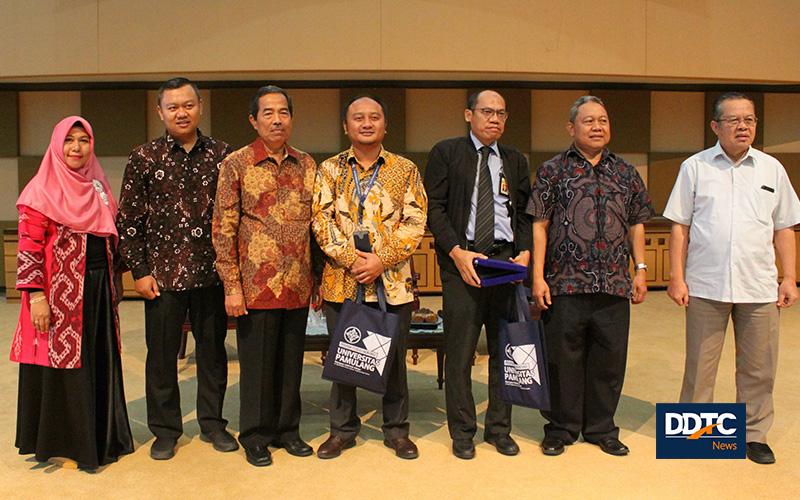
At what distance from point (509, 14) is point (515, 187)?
173 inches

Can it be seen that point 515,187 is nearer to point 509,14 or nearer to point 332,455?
point 332,455

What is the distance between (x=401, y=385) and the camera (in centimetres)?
305

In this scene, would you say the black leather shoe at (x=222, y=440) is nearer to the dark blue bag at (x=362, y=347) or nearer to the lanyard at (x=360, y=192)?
the dark blue bag at (x=362, y=347)

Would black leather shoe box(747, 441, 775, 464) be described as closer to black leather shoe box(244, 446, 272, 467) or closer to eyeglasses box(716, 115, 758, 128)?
eyeglasses box(716, 115, 758, 128)

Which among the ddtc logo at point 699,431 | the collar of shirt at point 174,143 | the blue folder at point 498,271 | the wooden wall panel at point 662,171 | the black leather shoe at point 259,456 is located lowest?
the black leather shoe at point 259,456

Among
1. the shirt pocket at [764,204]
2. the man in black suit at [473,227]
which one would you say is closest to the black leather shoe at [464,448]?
the man in black suit at [473,227]

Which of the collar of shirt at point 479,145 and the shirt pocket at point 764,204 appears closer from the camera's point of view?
the shirt pocket at point 764,204

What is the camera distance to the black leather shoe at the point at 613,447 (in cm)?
305

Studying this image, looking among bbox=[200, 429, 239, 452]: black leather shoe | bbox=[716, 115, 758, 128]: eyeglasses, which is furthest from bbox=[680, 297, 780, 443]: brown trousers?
bbox=[200, 429, 239, 452]: black leather shoe

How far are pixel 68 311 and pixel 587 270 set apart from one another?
209 centimetres

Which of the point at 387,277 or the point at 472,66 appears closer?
the point at 387,277

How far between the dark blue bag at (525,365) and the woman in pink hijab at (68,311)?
63.9 inches

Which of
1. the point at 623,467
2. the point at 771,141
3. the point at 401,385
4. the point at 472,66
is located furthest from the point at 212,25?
the point at 771,141

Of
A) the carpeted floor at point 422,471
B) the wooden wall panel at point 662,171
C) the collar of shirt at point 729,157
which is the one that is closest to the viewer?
the carpeted floor at point 422,471
